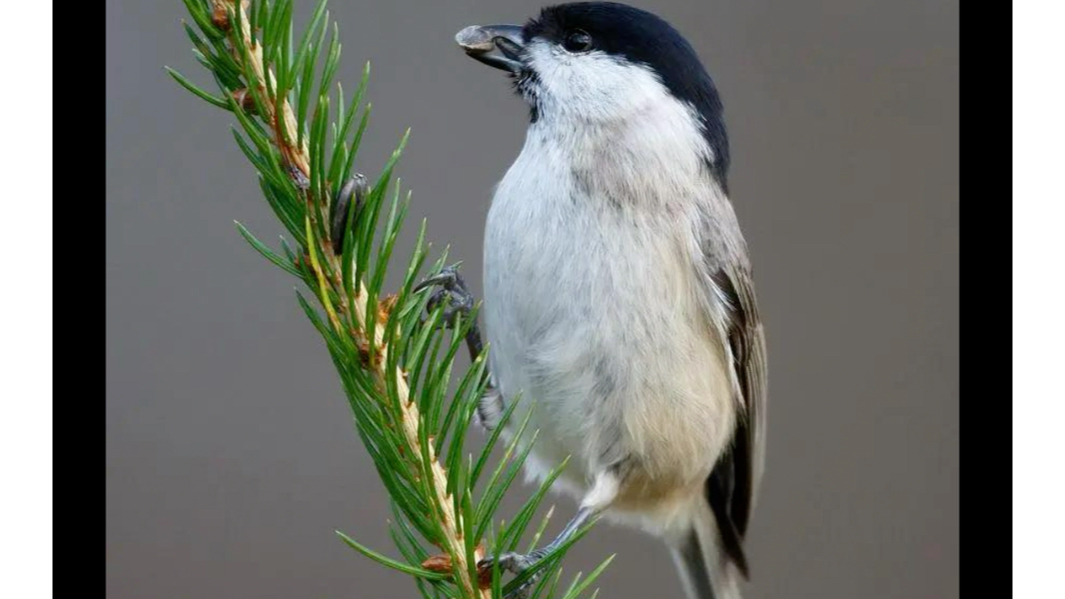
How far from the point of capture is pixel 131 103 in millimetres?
750

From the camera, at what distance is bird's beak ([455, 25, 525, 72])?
2.36ft

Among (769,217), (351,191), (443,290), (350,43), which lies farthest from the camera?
(769,217)

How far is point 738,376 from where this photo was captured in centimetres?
81

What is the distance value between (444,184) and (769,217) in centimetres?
32

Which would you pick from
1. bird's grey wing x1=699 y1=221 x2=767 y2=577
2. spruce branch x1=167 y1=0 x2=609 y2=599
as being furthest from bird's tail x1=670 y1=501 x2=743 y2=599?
spruce branch x1=167 y1=0 x2=609 y2=599

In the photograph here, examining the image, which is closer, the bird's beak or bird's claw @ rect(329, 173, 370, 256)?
bird's claw @ rect(329, 173, 370, 256)

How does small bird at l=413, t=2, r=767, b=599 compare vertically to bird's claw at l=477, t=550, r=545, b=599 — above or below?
above

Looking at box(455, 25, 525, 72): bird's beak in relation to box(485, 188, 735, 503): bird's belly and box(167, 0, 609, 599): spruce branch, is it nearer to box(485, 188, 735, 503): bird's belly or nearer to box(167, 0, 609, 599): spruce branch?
box(485, 188, 735, 503): bird's belly

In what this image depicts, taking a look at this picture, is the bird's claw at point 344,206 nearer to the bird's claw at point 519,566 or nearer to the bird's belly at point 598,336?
the bird's claw at point 519,566

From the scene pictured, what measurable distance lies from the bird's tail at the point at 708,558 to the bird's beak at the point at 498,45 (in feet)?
1.39

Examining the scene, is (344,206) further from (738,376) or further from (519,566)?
(738,376)

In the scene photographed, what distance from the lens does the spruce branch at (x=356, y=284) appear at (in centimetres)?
40
